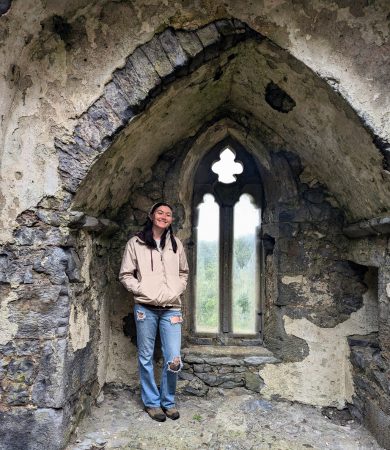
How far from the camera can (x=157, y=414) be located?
10.3 feet

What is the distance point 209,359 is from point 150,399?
2.22ft

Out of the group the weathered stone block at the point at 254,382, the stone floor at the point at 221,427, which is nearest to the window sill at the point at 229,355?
the weathered stone block at the point at 254,382

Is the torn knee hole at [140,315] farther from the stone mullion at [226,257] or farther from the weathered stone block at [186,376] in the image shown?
the stone mullion at [226,257]

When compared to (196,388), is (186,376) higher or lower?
higher

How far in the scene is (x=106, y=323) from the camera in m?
3.57

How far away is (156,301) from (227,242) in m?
1.17

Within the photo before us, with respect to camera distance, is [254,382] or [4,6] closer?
[4,6]

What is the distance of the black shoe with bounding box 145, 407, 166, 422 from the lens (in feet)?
10.2

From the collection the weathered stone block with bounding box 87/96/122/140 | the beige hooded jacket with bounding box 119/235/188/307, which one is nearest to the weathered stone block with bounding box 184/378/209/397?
the beige hooded jacket with bounding box 119/235/188/307

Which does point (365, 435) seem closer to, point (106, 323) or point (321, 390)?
point (321, 390)

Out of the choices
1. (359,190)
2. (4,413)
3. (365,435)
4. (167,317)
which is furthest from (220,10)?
(365,435)

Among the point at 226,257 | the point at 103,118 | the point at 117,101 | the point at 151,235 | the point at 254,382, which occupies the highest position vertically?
the point at 117,101

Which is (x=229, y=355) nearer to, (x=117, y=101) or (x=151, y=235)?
(x=151, y=235)

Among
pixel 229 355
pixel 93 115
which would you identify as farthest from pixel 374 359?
pixel 93 115
